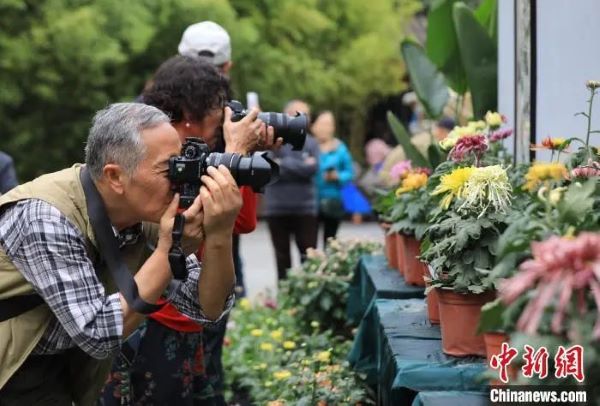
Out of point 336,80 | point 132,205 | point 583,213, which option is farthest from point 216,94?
point 336,80

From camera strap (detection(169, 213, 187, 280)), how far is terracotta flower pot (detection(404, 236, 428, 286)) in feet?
5.96

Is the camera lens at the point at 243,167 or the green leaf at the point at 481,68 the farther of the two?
the green leaf at the point at 481,68

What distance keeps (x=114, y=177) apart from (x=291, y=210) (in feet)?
19.8

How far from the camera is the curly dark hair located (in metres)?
4.07

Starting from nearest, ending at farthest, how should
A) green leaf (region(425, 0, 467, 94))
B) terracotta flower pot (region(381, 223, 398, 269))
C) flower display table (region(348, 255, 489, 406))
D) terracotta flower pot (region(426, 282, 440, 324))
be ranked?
flower display table (region(348, 255, 489, 406)), terracotta flower pot (region(426, 282, 440, 324)), terracotta flower pot (region(381, 223, 398, 269)), green leaf (region(425, 0, 467, 94))

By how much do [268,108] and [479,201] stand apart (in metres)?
13.8

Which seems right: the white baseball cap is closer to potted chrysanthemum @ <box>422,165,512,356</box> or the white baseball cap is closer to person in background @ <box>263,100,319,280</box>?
potted chrysanthemum @ <box>422,165,512,356</box>

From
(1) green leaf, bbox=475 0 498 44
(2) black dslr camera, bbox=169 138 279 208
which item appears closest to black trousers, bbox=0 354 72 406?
(2) black dslr camera, bbox=169 138 279 208

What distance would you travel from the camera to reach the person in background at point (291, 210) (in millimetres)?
9117

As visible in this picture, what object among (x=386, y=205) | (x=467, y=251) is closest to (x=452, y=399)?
(x=467, y=251)

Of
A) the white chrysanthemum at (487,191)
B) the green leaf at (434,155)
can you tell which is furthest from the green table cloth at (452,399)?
the green leaf at (434,155)

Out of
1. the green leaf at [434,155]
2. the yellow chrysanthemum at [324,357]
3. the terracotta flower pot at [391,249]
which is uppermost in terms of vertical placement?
the green leaf at [434,155]

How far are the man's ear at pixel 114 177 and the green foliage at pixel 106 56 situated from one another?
10.4 meters

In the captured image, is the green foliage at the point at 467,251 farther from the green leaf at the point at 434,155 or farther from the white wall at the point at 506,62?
the white wall at the point at 506,62
